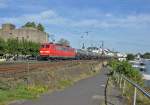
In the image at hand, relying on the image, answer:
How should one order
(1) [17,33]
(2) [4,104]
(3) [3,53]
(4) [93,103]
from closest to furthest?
(2) [4,104] → (4) [93,103] → (3) [3,53] → (1) [17,33]

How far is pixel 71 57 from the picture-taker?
79.9m

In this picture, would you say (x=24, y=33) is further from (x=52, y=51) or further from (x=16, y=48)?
(x=52, y=51)

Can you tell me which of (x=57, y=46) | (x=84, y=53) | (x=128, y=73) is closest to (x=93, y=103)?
(x=128, y=73)

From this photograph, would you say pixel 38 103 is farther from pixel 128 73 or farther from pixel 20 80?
pixel 128 73

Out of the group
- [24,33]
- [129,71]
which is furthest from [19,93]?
[24,33]

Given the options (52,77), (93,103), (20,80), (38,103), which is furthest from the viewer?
(52,77)

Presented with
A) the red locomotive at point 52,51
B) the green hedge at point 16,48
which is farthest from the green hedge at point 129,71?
the green hedge at point 16,48

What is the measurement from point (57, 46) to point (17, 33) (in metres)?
75.6

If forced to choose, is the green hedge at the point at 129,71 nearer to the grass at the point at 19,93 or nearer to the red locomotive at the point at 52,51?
the red locomotive at the point at 52,51

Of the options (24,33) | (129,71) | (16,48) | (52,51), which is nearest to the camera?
(129,71)

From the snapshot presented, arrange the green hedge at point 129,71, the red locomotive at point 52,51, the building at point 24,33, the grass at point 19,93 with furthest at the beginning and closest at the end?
the building at point 24,33 < the red locomotive at point 52,51 < the green hedge at point 129,71 < the grass at point 19,93

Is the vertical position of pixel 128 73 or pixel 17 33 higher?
pixel 17 33

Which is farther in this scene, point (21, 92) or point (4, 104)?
point (21, 92)

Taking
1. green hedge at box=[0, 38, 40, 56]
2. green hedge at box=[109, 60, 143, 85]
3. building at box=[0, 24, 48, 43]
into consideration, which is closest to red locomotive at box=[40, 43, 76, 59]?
green hedge at box=[109, 60, 143, 85]
